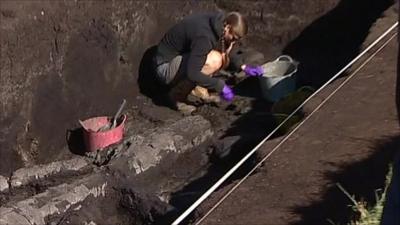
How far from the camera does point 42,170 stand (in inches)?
240

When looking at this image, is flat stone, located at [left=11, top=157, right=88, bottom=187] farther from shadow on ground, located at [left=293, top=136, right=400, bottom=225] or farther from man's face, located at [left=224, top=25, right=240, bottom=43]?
shadow on ground, located at [left=293, top=136, right=400, bottom=225]

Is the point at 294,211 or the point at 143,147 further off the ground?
the point at 294,211

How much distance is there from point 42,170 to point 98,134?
804 millimetres

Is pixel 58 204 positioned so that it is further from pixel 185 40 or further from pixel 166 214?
pixel 185 40

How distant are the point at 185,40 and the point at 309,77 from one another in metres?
1.30

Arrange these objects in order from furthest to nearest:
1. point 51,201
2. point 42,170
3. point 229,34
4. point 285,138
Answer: point 229,34, point 42,170, point 51,201, point 285,138

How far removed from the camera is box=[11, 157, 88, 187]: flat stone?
5992 mm

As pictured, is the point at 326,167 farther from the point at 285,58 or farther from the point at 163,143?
the point at 285,58

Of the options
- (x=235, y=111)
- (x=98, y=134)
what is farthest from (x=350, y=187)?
(x=235, y=111)

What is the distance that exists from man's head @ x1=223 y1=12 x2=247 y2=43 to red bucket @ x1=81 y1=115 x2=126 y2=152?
1.11 meters

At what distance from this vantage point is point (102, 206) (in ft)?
19.2

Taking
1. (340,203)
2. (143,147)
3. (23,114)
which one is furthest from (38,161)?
(340,203)

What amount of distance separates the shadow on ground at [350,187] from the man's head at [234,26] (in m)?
2.41

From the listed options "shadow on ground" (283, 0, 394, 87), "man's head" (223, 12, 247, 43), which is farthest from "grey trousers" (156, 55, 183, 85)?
"shadow on ground" (283, 0, 394, 87)
